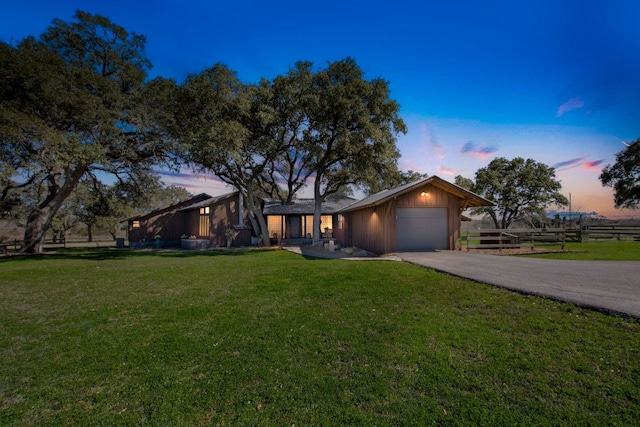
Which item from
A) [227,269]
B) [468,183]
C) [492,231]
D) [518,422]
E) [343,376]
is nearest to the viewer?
[518,422]

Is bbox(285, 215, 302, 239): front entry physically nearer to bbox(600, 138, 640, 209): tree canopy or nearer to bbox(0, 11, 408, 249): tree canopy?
bbox(0, 11, 408, 249): tree canopy

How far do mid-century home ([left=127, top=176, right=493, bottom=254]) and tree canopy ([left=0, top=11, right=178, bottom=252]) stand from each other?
6.61 m

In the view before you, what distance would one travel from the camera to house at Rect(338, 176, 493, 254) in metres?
14.4

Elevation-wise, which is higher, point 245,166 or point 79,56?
point 79,56

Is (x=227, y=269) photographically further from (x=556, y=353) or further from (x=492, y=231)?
(x=492, y=231)

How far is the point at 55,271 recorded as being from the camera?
1109cm

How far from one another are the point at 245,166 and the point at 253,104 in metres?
4.42

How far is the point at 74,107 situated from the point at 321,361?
1720 centimetres

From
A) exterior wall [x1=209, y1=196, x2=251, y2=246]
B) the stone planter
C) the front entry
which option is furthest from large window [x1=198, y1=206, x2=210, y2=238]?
the front entry

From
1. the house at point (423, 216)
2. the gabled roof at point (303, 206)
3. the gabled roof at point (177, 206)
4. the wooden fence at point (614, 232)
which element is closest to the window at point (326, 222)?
the gabled roof at point (303, 206)

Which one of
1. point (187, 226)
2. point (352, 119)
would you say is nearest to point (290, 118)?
point (352, 119)

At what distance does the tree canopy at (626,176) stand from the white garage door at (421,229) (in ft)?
70.8

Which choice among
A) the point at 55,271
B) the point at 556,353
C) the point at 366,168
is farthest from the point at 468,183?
the point at 55,271

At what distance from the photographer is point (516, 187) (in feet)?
98.9
